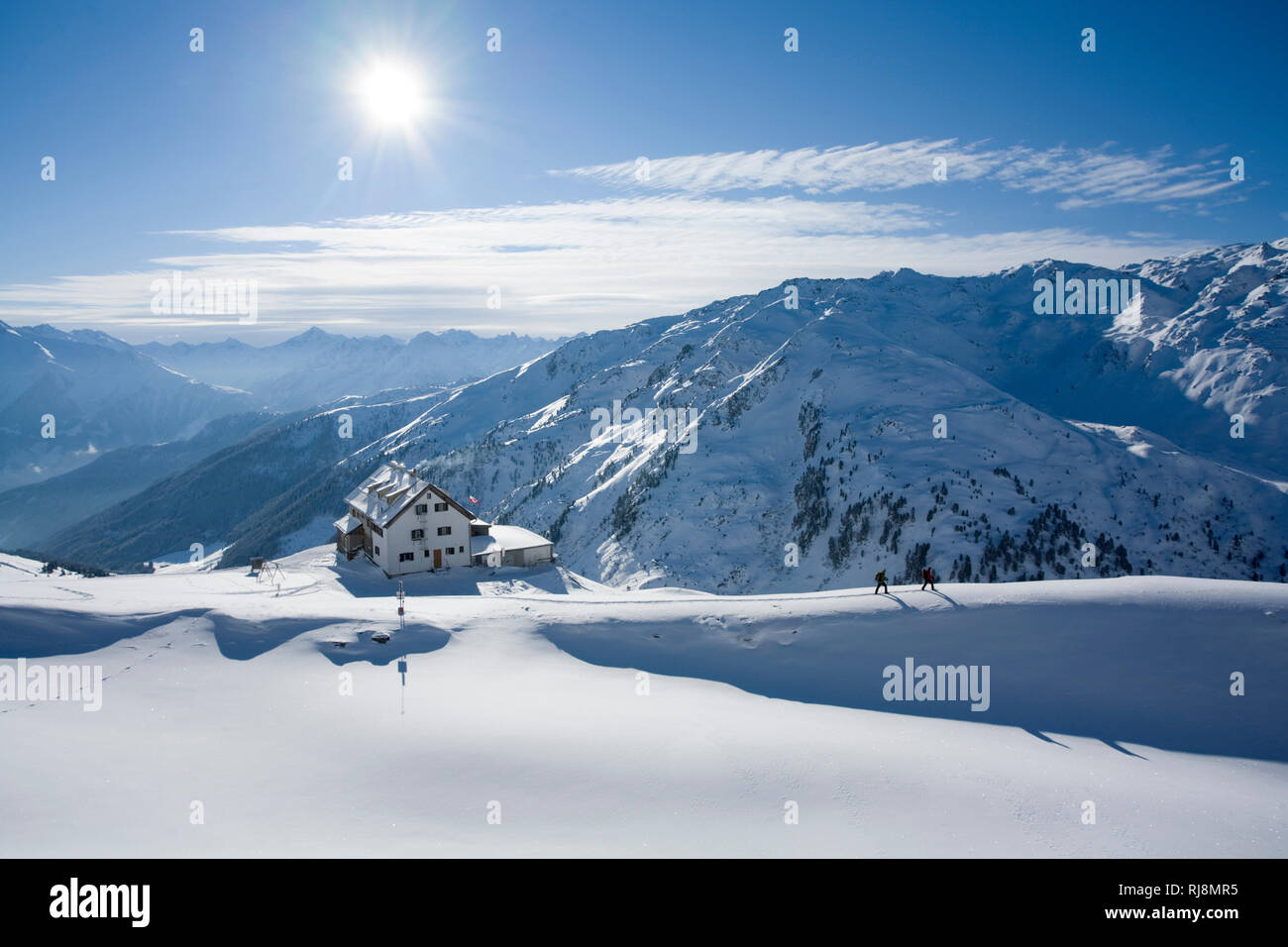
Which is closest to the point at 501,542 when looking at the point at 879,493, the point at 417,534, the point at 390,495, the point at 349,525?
the point at 417,534

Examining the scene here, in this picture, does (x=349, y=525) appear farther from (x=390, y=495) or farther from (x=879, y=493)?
(x=879, y=493)

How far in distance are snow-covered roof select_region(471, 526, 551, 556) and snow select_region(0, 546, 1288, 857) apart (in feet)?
72.9

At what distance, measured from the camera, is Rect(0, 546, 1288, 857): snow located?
Result: 1214 centimetres

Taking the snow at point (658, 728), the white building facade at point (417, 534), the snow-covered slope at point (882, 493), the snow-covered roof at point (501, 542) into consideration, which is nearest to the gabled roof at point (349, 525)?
the white building facade at point (417, 534)

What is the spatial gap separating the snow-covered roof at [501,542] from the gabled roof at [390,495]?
2.40m

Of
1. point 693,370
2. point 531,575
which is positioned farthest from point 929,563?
point 693,370

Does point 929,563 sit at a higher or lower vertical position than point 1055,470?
lower

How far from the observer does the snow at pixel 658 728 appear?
1214 cm

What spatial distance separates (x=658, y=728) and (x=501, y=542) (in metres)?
38.2

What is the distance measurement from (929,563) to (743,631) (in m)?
58.7

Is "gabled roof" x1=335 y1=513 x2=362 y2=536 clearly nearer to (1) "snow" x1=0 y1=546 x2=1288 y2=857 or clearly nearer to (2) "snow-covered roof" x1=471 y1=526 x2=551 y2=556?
(2) "snow-covered roof" x1=471 y1=526 x2=551 y2=556

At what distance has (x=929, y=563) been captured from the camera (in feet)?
247
